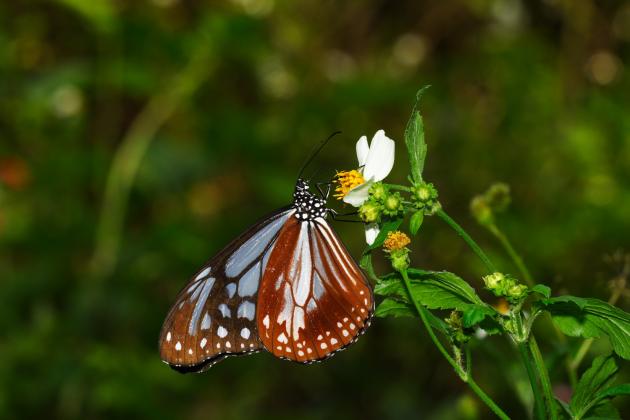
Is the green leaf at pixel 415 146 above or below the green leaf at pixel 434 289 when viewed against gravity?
above

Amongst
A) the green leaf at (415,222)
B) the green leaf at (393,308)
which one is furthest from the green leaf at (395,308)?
the green leaf at (415,222)

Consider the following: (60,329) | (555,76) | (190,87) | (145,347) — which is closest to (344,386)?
(145,347)

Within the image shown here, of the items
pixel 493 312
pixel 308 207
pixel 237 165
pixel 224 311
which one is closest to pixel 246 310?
pixel 224 311

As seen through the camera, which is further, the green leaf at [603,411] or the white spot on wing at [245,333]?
the white spot on wing at [245,333]

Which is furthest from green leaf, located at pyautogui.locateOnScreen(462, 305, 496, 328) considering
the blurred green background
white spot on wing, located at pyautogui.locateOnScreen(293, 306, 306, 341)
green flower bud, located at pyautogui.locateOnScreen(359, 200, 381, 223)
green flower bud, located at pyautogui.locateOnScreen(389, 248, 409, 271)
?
the blurred green background

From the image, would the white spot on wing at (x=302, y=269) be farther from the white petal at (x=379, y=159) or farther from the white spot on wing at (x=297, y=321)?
the white petal at (x=379, y=159)

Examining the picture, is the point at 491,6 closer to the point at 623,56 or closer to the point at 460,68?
the point at 460,68

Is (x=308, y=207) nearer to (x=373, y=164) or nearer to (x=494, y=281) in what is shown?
(x=373, y=164)
